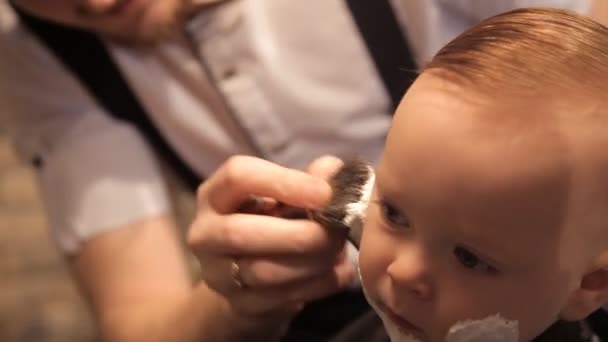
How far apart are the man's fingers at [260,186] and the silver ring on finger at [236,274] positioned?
0.03 m

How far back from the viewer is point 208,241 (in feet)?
1.45

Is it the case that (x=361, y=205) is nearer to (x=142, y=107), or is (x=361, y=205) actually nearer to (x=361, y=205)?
(x=361, y=205)

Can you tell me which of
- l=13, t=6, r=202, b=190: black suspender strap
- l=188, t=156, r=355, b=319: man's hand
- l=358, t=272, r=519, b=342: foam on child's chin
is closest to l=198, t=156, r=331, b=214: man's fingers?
l=188, t=156, r=355, b=319: man's hand

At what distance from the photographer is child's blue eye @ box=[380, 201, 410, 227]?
0.33 meters

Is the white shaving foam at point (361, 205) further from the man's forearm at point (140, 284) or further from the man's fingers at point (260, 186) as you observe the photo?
the man's forearm at point (140, 284)

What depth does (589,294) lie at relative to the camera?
1.08 ft

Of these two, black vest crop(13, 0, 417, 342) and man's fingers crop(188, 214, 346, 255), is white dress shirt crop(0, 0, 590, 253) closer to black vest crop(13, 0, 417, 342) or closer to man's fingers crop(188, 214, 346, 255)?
black vest crop(13, 0, 417, 342)

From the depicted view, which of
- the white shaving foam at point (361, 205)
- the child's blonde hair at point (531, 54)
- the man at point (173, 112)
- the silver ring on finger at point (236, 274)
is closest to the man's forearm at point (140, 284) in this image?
the man at point (173, 112)

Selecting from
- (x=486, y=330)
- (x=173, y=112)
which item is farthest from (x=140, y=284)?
(x=486, y=330)

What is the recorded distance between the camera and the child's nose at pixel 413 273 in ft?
1.05

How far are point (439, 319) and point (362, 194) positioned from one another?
0.25ft

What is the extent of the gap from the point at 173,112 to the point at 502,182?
0.38 metres

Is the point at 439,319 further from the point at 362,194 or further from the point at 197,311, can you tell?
the point at 197,311

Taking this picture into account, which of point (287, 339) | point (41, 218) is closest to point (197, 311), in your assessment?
point (287, 339)
